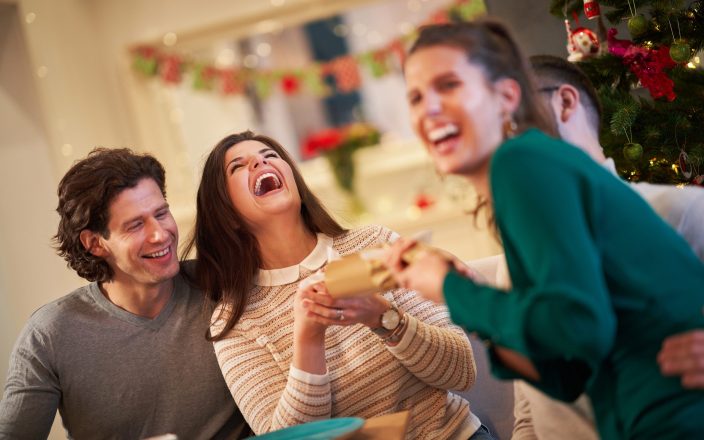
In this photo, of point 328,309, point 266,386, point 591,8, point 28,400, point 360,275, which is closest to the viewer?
point 360,275

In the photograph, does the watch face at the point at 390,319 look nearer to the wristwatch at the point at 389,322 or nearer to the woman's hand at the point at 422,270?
the wristwatch at the point at 389,322

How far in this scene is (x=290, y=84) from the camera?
6070 mm

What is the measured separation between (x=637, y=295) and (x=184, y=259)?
161 cm

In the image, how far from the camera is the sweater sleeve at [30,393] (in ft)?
6.93

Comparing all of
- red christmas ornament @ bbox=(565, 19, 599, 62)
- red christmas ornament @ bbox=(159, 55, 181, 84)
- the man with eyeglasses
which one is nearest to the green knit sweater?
the man with eyeglasses

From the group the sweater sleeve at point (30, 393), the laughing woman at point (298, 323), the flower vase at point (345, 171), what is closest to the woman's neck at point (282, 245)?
the laughing woman at point (298, 323)

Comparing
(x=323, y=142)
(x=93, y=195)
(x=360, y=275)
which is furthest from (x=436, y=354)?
(x=323, y=142)

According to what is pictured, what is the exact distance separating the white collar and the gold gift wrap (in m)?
0.76

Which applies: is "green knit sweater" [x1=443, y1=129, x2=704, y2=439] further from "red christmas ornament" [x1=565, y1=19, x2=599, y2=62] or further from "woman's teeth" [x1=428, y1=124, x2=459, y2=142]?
"red christmas ornament" [x1=565, y1=19, x2=599, y2=62]

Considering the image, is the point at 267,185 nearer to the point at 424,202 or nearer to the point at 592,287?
the point at 592,287

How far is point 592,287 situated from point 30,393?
1.62m

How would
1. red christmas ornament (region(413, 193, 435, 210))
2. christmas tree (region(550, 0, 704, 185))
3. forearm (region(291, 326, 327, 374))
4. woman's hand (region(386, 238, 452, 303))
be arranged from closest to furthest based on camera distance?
woman's hand (region(386, 238, 452, 303)) < forearm (region(291, 326, 327, 374)) < christmas tree (region(550, 0, 704, 185)) < red christmas ornament (region(413, 193, 435, 210))

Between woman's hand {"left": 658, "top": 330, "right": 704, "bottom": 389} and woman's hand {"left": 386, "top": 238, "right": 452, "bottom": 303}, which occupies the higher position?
woman's hand {"left": 386, "top": 238, "right": 452, "bottom": 303}

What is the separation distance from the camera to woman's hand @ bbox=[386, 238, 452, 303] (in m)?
1.23
